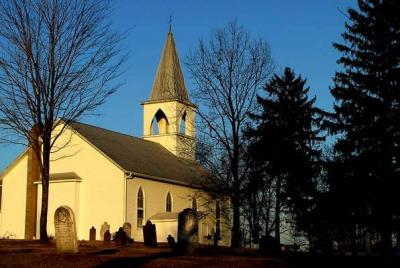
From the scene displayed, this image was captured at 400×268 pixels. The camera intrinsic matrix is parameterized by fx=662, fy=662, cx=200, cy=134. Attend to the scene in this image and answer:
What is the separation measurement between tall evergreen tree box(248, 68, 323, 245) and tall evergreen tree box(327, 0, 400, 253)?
446 centimetres

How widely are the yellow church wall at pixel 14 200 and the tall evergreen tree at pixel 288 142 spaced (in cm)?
1919

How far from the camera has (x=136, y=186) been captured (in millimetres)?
46156

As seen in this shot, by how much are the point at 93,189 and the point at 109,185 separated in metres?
1.49

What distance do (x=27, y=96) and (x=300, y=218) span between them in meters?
16.5

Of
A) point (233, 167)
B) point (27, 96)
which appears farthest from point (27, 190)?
point (27, 96)

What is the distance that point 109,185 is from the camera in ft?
149

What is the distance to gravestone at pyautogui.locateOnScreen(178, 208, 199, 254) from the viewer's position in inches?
856

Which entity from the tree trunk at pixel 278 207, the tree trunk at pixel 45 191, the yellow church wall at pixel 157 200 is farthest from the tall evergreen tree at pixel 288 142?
the tree trunk at pixel 45 191

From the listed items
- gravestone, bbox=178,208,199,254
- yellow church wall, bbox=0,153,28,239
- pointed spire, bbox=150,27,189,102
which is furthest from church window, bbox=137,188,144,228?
gravestone, bbox=178,208,199,254

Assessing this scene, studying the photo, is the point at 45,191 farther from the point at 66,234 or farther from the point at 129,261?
the point at 129,261

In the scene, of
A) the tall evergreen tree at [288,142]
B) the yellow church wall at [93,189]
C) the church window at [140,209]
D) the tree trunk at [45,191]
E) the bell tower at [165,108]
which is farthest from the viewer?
the bell tower at [165,108]

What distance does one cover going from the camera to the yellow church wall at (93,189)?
45.0 m

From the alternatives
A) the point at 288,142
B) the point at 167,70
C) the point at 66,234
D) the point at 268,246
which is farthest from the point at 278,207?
the point at 167,70

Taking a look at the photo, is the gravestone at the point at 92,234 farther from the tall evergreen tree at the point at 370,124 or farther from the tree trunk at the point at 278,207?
the tall evergreen tree at the point at 370,124
